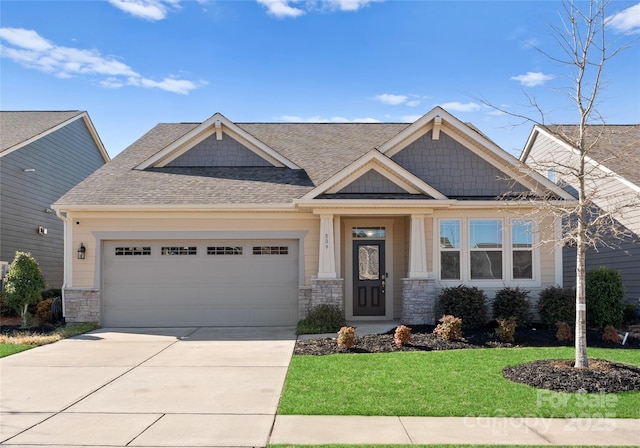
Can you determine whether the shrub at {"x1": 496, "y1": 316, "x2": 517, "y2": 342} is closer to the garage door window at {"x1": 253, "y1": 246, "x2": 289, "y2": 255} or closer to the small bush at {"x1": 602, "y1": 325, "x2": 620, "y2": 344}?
the small bush at {"x1": 602, "y1": 325, "x2": 620, "y2": 344}

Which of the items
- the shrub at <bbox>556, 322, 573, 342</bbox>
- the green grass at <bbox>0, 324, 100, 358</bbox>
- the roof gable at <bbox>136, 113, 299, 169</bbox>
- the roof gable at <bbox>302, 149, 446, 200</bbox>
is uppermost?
the roof gable at <bbox>136, 113, 299, 169</bbox>

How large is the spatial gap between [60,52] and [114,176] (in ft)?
11.1

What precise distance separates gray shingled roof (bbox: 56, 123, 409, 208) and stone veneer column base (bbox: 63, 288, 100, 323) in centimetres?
218

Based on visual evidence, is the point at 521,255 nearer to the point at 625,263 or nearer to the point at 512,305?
the point at 512,305

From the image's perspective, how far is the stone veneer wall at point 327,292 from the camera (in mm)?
12727

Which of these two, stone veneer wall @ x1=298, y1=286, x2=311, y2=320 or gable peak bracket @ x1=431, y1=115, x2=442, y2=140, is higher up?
gable peak bracket @ x1=431, y1=115, x2=442, y2=140

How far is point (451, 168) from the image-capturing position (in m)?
13.8

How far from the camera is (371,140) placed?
1717 cm

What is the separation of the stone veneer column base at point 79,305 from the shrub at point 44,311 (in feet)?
1.88

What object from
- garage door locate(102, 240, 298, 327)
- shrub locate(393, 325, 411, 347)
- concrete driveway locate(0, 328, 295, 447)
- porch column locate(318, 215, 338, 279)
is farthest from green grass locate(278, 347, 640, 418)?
garage door locate(102, 240, 298, 327)

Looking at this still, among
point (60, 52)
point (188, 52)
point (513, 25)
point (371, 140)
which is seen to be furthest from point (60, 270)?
point (513, 25)

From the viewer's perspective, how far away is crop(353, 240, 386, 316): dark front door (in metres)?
14.1

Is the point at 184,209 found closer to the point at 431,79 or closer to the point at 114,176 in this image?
the point at 114,176

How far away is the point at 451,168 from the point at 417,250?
2465 mm
